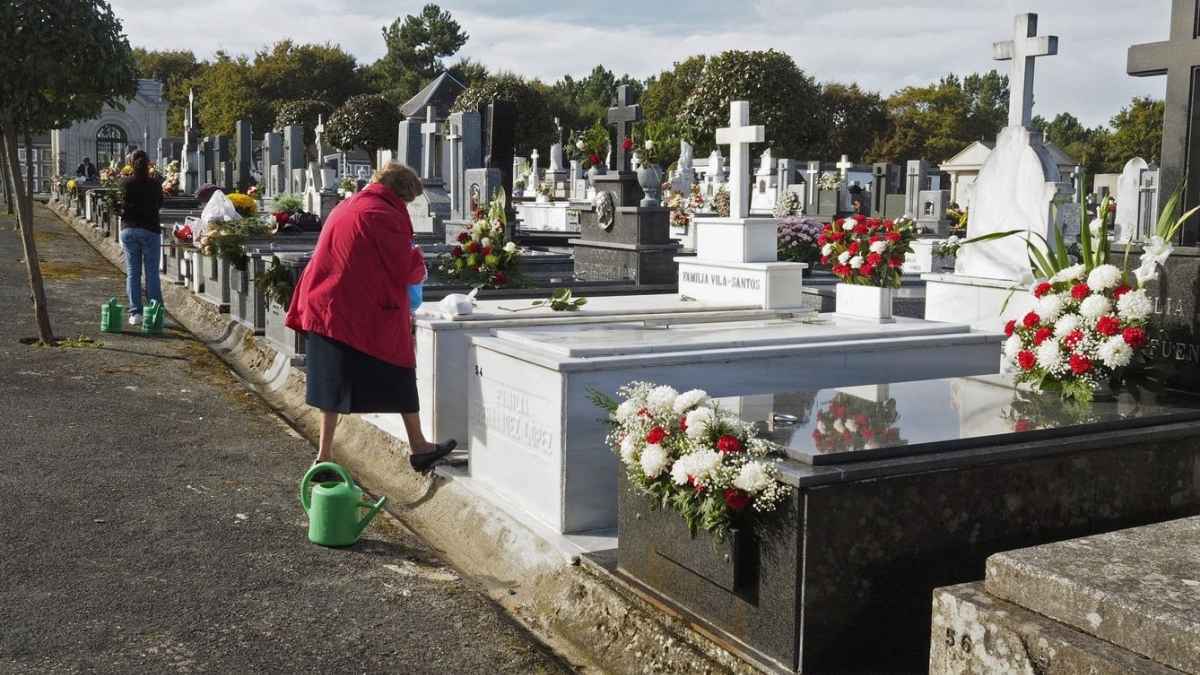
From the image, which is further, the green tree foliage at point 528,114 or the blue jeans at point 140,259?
the green tree foliage at point 528,114

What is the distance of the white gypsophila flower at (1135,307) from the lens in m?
4.50

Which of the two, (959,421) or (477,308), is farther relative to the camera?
(477,308)

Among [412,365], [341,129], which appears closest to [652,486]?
[412,365]

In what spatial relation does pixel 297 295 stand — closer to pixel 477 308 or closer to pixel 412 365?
pixel 412 365

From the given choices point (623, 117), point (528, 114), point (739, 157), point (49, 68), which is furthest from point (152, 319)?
point (528, 114)

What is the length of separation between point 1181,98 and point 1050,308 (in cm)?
122

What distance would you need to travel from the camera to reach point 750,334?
604cm

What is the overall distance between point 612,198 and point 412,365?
27.5 ft

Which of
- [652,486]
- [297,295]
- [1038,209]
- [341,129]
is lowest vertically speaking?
[652,486]

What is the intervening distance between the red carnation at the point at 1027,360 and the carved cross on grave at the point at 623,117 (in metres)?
10.1

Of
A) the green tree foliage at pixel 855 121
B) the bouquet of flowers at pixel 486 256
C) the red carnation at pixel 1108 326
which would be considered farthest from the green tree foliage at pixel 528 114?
the red carnation at pixel 1108 326

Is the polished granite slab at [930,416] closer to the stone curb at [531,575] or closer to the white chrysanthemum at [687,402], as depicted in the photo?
the white chrysanthemum at [687,402]

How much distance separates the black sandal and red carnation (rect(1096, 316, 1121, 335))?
3.21 meters

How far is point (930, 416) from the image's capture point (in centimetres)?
415
